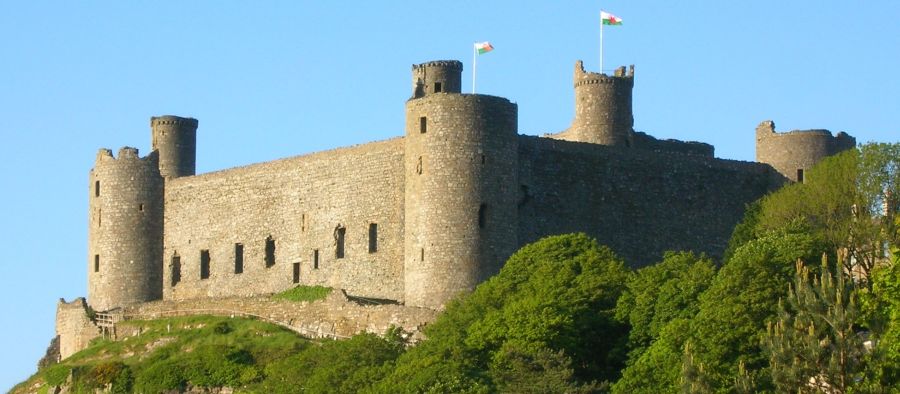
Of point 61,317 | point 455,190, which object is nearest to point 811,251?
point 455,190

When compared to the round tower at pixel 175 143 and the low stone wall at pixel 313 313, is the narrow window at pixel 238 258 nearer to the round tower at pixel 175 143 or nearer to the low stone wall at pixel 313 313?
the low stone wall at pixel 313 313

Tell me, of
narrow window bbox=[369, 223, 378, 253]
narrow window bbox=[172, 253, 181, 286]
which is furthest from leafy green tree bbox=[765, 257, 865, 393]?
narrow window bbox=[172, 253, 181, 286]

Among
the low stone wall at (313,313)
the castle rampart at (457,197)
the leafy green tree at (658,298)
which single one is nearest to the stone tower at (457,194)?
the castle rampart at (457,197)

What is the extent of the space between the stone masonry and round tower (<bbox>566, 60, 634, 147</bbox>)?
4 cm

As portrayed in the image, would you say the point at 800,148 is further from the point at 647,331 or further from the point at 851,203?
the point at 647,331

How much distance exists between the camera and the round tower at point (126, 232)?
86625mm

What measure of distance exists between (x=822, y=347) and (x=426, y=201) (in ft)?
65.2

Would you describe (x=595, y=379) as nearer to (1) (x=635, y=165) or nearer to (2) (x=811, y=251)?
(2) (x=811, y=251)

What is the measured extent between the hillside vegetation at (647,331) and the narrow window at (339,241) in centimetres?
360

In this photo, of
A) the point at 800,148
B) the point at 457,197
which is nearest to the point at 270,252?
the point at 457,197

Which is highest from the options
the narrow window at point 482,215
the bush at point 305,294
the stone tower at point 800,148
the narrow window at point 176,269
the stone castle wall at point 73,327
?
the stone tower at point 800,148

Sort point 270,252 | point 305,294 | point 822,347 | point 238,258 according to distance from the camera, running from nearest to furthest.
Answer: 1. point 822,347
2. point 305,294
3. point 270,252
4. point 238,258

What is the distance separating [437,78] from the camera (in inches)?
3295

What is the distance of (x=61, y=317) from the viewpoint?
282 ft
